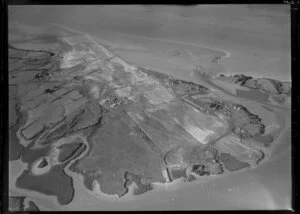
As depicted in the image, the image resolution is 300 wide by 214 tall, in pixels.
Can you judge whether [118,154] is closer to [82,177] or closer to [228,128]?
[82,177]

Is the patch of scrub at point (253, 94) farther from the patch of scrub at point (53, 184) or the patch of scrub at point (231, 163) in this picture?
the patch of scrub at point (53, 184)

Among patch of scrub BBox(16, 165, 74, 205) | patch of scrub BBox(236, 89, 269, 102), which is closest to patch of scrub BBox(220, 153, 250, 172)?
patch of scrub BBox(236, 89, 269, 102)

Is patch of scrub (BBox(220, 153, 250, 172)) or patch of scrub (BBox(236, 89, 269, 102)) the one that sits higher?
patch of scrub (BBox(236, 89, 269, 102))

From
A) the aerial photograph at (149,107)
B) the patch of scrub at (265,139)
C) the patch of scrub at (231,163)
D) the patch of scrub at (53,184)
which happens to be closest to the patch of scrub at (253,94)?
the aerial photograph at (149,107)

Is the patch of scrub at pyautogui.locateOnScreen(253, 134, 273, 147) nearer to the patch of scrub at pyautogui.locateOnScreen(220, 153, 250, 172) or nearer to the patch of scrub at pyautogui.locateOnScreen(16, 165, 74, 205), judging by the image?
the patch of scrub at pyautogui.locateOnScreen(220, 153, 250, 172)

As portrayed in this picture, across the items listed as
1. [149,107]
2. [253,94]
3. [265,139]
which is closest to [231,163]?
[265,139]

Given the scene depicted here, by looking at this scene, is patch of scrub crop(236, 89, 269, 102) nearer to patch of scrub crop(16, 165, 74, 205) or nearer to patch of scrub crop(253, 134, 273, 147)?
patch of scrub crop(253, 134, 273, 147)

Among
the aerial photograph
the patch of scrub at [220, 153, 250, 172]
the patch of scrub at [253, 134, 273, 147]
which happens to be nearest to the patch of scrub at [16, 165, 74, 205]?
the aerial photograph

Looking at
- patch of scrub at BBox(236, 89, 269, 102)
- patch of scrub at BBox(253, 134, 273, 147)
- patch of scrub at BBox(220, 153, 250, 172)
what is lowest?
patch of scrub at BBox(220, 153, 250, 172)
